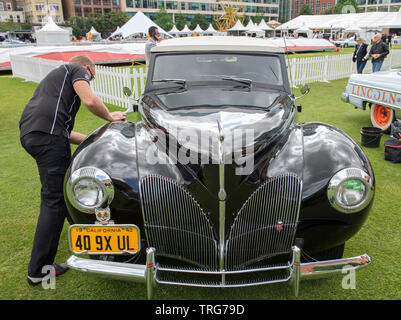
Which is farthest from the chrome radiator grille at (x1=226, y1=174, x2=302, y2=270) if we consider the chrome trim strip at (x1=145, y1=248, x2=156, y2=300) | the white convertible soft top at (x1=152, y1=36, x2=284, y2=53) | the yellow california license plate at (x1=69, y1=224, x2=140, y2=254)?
the white convertible soft top at (x1=152, y1=36, x2=284, y2=53)

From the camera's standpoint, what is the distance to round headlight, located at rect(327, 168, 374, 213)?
2297 mm

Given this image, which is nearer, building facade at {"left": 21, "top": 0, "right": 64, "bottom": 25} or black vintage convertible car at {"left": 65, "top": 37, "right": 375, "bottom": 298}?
black vintage convertible car at {"left": 65, "top": 37, "right": 375, "bottom": 298}

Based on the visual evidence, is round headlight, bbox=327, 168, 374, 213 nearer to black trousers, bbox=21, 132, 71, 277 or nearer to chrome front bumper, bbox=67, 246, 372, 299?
chrome front bumper, bbox=67, 246, 372, 299

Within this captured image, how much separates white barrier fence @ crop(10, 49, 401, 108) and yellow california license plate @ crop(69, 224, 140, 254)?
7013 millimetres

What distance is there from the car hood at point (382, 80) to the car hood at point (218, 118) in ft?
12.8

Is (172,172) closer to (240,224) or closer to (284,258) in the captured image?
(240,224)

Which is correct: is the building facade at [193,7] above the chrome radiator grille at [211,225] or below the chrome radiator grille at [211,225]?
above

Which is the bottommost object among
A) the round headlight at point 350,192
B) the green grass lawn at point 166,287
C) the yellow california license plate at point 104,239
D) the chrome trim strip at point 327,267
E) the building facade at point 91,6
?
the green grass lawn at point 166,287

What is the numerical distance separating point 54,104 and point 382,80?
6.19m

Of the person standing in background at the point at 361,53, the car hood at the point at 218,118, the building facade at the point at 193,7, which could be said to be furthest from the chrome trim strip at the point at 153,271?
the building facade at the point at 193,7

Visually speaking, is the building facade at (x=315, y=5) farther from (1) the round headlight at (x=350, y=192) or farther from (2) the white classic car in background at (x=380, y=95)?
(1) the round headlight at (x=350, y=192)

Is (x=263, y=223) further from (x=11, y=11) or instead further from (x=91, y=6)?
(x=11, y=11)

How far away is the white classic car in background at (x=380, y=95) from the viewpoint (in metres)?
6.26
